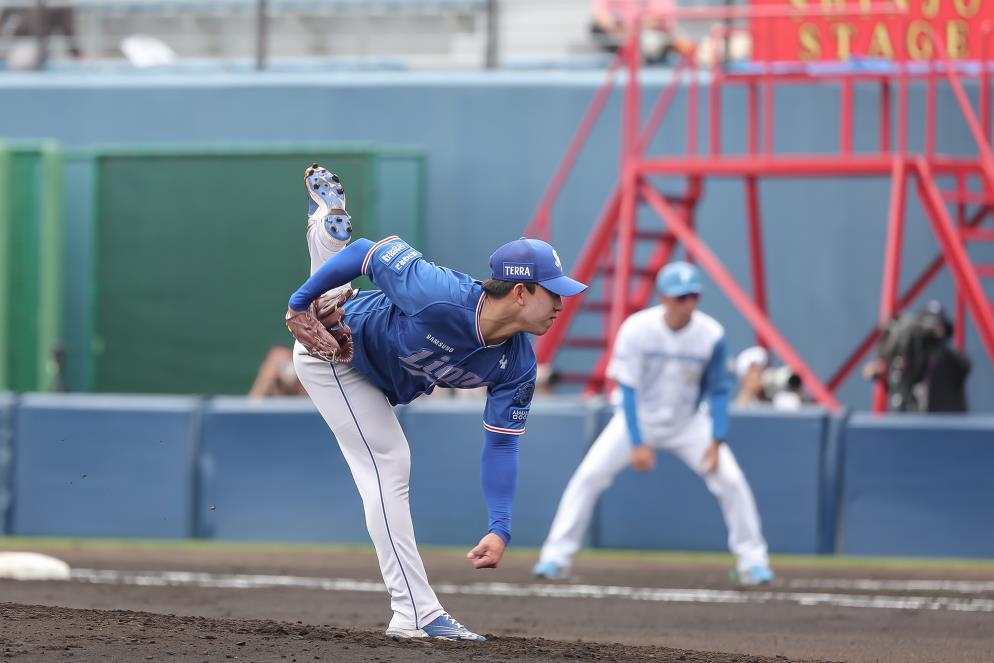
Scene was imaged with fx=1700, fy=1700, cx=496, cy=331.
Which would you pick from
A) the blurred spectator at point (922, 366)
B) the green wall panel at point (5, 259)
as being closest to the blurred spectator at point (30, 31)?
the green wall panel at point (5, 259)

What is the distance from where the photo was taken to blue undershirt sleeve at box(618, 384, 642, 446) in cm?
1059

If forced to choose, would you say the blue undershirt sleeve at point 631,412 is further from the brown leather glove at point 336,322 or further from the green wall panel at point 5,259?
the green wall panel at point 5,259

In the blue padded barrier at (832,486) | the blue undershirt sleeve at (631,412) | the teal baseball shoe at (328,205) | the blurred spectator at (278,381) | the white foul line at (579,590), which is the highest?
the teal baseball shoe at (328,205)

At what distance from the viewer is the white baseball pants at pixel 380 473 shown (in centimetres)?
684

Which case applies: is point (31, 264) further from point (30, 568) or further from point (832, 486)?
point (832, 486)

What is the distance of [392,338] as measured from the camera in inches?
264

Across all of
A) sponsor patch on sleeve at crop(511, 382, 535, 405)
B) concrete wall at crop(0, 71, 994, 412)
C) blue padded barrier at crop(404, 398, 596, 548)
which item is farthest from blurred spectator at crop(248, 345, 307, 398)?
sponsor patch on sleeve at crop(511, 382, 535, 405)

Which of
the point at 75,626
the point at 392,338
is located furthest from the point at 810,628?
the point at 75,626

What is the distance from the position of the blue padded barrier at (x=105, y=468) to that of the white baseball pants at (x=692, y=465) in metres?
3.49

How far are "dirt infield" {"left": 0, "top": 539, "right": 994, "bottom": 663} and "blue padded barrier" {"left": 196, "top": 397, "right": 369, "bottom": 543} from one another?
1.10 feet

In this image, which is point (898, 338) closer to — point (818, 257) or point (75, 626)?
point (818, 257)

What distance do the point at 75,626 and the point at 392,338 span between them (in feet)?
5.56

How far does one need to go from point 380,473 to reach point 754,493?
19.6 ft

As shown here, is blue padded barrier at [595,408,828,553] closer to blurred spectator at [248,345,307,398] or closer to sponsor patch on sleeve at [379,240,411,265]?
blurred spectator at [248,345,307,398]
